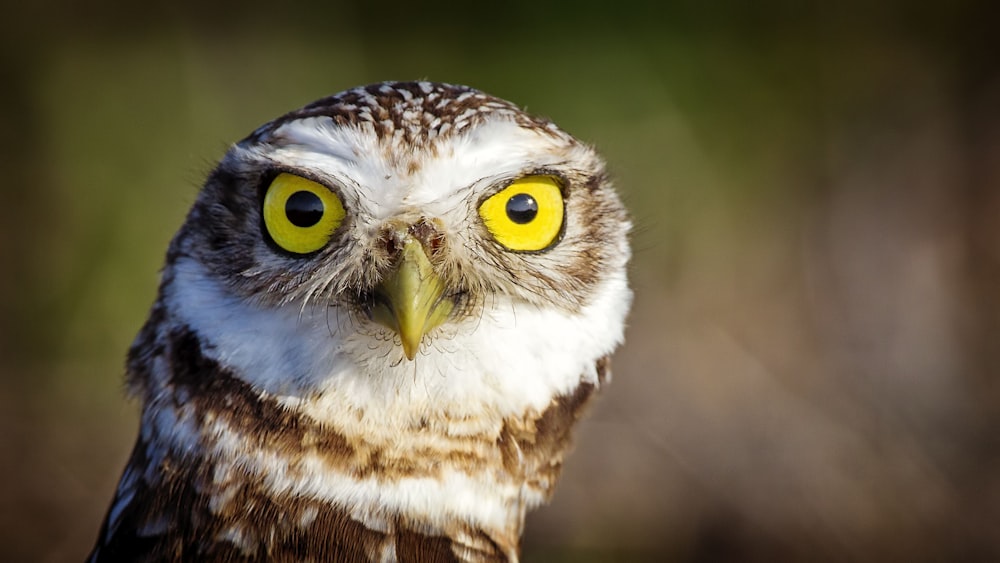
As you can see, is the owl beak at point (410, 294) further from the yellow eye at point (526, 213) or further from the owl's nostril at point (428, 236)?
the yellow eye at point (526, 213)

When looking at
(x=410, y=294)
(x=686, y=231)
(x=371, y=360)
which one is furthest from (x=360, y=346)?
(x=686, y=231)

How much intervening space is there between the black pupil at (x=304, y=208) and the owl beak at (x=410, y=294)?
0.55 ft

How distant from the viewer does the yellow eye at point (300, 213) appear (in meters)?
1.50

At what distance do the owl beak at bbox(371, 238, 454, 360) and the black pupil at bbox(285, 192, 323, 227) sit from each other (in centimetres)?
17

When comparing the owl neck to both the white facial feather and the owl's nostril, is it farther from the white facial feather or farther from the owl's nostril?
the owl's nostril

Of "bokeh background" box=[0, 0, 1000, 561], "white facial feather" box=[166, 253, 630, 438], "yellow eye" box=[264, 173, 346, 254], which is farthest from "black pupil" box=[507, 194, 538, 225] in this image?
"bokeh background" box=[0, 0, 1000, 561]

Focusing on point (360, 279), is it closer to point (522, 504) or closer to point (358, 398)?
point (358, 398)

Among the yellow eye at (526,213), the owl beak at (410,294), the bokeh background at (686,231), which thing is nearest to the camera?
the owl beak at (410,294)

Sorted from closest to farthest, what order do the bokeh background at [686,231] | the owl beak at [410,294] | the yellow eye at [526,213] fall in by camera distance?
the owl beak at [410,294]
the yellow eye at [526,213]
the bokeh background at [686,231]

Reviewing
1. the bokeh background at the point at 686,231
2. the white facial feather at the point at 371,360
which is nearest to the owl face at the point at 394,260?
the white facial feather at the point at 371,360

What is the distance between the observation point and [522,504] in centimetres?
169

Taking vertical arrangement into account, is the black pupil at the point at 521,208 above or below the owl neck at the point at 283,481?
above

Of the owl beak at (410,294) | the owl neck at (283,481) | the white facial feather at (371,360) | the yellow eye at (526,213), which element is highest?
the yellow eye at (526,213)

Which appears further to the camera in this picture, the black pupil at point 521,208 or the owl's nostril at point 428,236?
the black pupil at point 521,208
